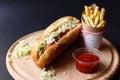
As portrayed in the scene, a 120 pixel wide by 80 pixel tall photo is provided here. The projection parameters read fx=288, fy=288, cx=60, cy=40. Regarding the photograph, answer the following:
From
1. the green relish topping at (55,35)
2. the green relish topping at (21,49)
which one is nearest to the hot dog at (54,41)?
the green relish topping at (55,35)

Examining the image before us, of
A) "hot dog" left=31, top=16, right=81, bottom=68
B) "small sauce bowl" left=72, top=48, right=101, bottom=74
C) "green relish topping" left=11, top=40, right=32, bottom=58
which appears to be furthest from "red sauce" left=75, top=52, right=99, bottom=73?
"green relish topping" left=11, top=40, right=32, bottom=58

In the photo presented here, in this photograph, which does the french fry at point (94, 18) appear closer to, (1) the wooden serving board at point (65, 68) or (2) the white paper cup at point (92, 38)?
(2) the white paper cup at point (92, 38)

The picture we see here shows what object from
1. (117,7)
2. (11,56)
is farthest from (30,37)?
(117,7)

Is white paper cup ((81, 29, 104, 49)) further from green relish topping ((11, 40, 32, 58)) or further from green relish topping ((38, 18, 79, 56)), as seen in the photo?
A: green relish topping ((11, 40, 32, 58))

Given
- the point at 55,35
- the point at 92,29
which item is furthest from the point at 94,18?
the point at 55,35

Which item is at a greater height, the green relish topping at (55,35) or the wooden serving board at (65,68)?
the green relish topping at (55,35)

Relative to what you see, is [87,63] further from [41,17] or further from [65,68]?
[41,17]

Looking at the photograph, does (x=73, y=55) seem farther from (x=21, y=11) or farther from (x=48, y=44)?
(x=21, y=11)
